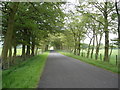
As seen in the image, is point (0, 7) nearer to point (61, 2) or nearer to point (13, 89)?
point (61, 2)

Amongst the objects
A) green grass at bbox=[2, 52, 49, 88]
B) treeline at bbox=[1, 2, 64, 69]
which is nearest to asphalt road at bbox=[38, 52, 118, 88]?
green grass at bbox=[2, 52, 49, 88]

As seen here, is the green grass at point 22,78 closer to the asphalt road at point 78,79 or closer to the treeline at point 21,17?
the asphalt road at point 78,79

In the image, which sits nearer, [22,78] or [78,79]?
[78,79]

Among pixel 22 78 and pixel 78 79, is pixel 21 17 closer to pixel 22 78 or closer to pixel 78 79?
pixel 22 78

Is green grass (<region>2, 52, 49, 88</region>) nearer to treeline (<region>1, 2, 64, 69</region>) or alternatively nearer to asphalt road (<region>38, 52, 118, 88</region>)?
asphalt road (<region>38, 52, 118, 88</region>)

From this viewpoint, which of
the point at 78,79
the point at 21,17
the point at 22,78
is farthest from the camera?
the point at 21,17

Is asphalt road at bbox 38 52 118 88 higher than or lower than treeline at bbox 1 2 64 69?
lower

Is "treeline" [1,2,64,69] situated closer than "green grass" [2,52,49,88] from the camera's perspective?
No

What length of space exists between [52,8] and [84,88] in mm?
8741

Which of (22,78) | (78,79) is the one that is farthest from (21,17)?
(78,79)

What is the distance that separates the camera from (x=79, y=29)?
29375 millimetres

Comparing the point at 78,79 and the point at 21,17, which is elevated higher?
the point at 21,17

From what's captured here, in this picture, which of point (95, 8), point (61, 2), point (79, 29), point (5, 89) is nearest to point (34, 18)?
point (61, 2)

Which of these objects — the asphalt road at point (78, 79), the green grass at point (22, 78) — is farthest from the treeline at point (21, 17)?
the asphalt road at point (78, 79)
